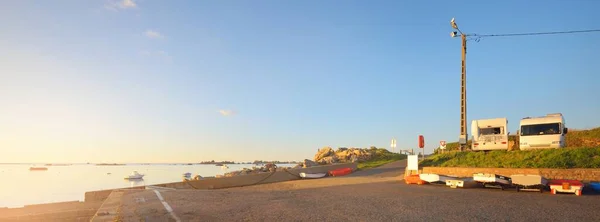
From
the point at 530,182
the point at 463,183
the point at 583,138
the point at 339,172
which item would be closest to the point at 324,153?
the point at 339,172

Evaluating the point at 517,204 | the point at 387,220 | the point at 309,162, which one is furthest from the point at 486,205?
the point at 309,162

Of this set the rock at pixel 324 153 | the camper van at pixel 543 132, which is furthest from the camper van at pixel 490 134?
the rock at pixel 324 153

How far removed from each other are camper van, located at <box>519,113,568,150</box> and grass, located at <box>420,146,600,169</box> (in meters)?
1.49

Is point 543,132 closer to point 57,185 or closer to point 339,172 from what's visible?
point 339,172

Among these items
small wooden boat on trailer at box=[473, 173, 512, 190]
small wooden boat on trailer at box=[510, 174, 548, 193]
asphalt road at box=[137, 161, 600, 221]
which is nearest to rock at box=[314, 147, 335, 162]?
small wooden boat on trailer at box=[473, 173, 512, 190]

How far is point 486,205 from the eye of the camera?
1159cm

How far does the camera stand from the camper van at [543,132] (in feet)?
76.2

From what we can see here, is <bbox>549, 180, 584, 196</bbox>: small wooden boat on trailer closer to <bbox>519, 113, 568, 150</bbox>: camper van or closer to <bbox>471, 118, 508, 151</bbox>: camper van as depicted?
<bbox>519, 113, 568, 150</bbox>: camper van

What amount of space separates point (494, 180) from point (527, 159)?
21.7ft

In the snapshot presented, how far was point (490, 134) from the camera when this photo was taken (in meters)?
27.0

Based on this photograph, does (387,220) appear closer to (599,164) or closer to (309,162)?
(599,164)

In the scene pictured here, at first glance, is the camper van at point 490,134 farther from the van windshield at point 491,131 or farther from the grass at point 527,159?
the grass at point 527,159

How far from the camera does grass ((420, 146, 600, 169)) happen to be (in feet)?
62.5

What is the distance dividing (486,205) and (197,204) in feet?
29.8
